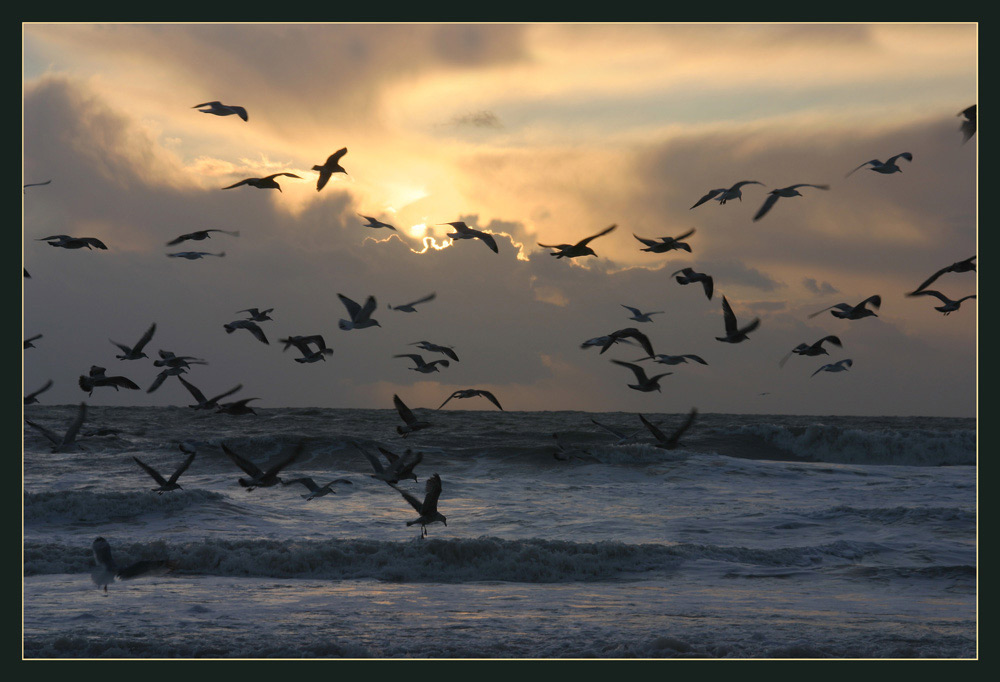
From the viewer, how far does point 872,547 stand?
16359 millimetres

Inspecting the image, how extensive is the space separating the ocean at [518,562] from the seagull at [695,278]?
4.52 metres

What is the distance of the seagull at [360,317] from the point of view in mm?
11227

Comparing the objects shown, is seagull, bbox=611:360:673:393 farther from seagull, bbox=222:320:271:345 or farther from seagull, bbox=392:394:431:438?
seagull, bbox=222:320:271:345

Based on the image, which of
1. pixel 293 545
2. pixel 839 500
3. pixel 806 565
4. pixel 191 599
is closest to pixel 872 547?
pixel 806 565

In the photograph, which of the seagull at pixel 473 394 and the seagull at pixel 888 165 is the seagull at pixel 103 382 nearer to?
the seagull at pixel 473 394

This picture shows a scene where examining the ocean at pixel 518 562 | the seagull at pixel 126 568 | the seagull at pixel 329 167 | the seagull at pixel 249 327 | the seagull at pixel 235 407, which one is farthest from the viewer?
the seagull at pixel 249 327

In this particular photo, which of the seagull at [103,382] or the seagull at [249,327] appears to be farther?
the seagull at [249,327]

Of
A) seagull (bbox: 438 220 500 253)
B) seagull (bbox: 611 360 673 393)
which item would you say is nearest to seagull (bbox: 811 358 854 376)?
seagull (bbox: 611 360 673 393)

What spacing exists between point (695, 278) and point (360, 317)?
15.0 feet

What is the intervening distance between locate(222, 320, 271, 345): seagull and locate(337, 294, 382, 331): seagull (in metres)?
1.99

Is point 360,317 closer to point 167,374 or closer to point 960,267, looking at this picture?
point 167,374

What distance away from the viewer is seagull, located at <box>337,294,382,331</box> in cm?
1123

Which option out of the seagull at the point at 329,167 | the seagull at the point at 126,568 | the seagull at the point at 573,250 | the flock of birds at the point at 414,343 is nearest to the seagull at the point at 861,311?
the flock of birds at the point at 414,343

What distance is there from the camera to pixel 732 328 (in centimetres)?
1168
